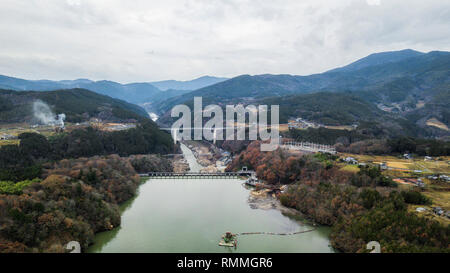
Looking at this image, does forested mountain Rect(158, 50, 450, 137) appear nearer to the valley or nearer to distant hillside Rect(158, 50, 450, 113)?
distant hillside Rect(158, 50, 450, 113)

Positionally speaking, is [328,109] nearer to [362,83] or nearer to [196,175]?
[196,175]

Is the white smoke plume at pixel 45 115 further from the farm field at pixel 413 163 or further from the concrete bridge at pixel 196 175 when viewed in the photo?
the farm field at pixel 413 163

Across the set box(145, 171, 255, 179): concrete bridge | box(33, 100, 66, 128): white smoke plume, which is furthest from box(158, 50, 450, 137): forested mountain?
box(33, 100, 66, 128): white smoke plume

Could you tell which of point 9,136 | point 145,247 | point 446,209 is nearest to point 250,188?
point 145,247

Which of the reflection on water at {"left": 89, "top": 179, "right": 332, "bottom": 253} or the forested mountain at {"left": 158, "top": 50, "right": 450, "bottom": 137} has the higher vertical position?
the forested mountain at {"left": 158, "top": 50, "right": 450, "bottom": 137}

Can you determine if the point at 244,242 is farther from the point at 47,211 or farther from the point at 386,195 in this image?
the point at 47,211

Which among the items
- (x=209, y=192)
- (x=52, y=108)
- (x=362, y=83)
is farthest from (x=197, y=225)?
(x=362, y=83)
